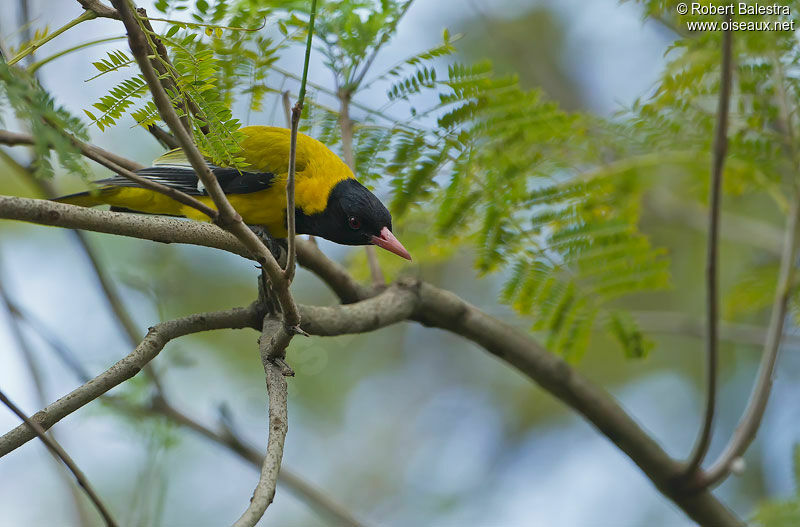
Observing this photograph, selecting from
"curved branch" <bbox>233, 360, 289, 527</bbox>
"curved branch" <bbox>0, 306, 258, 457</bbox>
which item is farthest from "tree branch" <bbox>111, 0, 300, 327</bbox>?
"curved branch" <bbox>0, 306, 258, 457</bbox>

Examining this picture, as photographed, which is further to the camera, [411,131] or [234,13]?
[411,131]

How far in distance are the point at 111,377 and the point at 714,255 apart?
2142 millimetres

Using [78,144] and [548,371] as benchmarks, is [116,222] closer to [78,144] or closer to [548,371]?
[78,144]

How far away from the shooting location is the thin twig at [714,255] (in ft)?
8.20

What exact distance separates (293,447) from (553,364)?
5576mm

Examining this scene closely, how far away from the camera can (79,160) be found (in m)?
1.51

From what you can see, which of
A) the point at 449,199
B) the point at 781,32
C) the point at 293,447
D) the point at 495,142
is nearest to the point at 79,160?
the point at 449,199

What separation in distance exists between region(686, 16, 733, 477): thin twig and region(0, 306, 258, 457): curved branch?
5.80ft

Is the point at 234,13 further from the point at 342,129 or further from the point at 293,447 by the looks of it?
the point at 293,447

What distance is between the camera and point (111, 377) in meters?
1.81

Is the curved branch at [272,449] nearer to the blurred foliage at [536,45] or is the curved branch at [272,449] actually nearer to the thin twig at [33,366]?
the thin twig at [33,366]

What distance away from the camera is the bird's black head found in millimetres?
3471

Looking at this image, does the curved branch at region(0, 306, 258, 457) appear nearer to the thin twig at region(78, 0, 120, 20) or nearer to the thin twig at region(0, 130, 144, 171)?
the thin twig at region(0, 130, 144, 171)

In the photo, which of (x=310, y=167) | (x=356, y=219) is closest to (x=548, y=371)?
(x=356, y=219)
